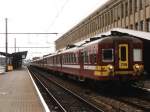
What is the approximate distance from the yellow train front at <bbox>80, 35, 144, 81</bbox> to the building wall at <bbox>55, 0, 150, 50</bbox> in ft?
75.7

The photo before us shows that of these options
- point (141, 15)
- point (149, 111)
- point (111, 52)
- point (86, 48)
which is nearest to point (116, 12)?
point (141, 15)

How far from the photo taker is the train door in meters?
21.1

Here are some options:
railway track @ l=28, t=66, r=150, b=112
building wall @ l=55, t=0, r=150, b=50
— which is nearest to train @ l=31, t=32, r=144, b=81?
railway track @ l=28, t=66, r=150, b=112

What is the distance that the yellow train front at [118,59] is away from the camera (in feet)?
68.9

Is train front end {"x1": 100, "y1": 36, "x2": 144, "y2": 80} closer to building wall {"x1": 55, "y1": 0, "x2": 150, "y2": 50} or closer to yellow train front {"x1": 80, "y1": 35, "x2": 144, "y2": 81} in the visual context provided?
yellow train front {"x1": 80, "y1": 35, "x2": 144, "y2": 81}

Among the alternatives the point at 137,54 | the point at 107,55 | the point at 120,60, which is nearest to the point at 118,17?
the point at 137,54

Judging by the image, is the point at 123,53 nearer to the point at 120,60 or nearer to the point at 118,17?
the point at 120,60

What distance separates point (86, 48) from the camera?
81.8ft

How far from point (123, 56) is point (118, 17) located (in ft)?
117

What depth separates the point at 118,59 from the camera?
21.1 meters

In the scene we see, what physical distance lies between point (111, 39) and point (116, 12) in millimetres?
36459

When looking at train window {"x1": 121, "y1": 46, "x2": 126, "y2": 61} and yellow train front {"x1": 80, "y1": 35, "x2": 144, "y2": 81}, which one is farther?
train window {"x1": 121, "y1": 46, "x2": 126, "y2": 61}

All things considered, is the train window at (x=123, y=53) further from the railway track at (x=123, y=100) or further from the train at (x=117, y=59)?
the railway track at (x=123, y=100)

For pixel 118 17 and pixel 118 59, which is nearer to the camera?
pixel 118 59
